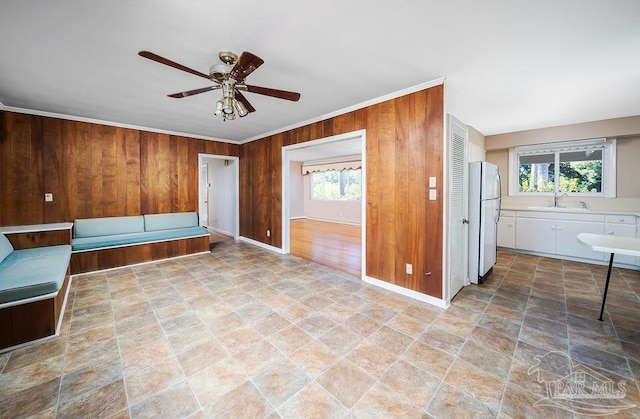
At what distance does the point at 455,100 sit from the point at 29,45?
412cm

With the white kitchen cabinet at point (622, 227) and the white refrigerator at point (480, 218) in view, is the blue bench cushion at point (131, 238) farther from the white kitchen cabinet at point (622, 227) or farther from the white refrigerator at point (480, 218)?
the white kitchen cabinet at point (622, 227)

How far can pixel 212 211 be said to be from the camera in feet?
25.3

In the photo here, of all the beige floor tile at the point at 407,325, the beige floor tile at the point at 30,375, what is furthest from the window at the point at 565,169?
the beige floor tile at the point at 30,375

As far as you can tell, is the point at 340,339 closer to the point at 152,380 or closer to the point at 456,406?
the point at 456,406

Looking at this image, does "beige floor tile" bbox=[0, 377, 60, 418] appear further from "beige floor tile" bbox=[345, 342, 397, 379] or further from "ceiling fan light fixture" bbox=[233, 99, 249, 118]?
"ceiling fan light fixture" bbox=[233, 99, 249, 118]

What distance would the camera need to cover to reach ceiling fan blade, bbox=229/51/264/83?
1.68 m

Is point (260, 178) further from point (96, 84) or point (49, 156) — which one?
point (49, 156)

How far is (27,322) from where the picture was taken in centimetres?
199

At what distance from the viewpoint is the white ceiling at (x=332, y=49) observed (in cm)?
161

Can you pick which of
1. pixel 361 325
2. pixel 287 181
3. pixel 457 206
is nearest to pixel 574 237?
pixel 457 206

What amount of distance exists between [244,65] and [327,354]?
228 cm

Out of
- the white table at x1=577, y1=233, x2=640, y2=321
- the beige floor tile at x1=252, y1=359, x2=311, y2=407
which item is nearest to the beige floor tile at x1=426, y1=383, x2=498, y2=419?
the beige floor tile at x1=252, y1=359, x2=311, y2=407

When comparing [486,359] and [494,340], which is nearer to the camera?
[486,359]

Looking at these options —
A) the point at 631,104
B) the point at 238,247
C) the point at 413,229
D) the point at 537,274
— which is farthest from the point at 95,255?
the point at 631,104
